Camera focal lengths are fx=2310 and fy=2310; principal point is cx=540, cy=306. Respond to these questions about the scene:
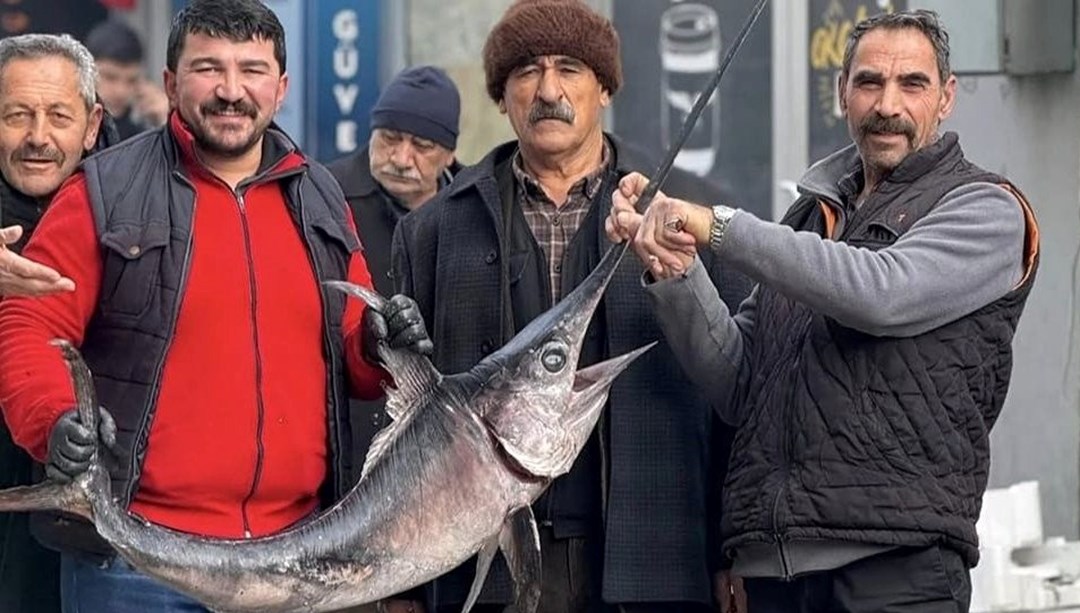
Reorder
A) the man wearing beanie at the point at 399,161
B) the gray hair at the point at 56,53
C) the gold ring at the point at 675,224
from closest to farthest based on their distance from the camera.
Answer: the gold ring at the point at 675,224
the gray hair at the point at 56,53
the man wearing beanie at the point at 399,161

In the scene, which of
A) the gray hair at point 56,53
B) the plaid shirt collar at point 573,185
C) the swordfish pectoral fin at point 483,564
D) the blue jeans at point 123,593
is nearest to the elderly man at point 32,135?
the gray hair at point 56,53

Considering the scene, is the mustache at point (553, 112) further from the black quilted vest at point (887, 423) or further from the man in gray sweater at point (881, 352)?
the black quilted vest at point (887, 423)

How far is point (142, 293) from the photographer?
467 cm

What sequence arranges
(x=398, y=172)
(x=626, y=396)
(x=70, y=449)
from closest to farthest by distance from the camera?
1. (x=70, y=449)
2. (x=626, y=396)
3. (x=398, y=172)

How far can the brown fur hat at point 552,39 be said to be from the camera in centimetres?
512

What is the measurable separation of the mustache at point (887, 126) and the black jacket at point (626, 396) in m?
0.58

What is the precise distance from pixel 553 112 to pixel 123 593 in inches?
54.9

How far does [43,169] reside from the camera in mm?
5199

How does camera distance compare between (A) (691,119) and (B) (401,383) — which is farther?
(B) (401,383)

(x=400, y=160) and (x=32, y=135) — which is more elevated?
(x=400, y=160)

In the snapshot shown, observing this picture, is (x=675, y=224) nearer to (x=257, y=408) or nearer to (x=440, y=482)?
(x=440, y=482)

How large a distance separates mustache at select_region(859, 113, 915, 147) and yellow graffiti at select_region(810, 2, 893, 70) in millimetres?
4929

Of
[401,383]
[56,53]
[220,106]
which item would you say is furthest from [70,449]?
[56,53]

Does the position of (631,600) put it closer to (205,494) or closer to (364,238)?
(205,494)
